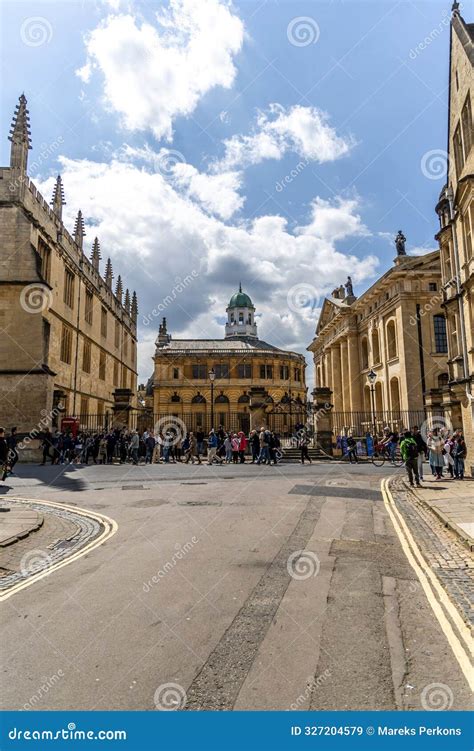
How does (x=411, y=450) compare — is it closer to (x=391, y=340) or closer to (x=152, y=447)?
(x=152, y=447)

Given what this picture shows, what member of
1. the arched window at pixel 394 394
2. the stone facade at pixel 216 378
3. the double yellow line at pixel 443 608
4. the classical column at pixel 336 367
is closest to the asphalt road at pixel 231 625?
the double yellow line at pixel 443 608

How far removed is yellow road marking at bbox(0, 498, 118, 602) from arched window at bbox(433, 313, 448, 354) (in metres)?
32.0

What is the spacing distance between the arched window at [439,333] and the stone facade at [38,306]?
26928mm

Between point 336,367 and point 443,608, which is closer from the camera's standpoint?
point 443,608

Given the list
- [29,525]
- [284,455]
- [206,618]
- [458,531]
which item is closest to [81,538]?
[29,525]

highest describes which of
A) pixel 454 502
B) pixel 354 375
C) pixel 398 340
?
pixel 398 340

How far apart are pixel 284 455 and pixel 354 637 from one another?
22.1 metres

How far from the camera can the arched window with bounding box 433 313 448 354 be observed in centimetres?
3566

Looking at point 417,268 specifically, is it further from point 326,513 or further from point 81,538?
point 81,538

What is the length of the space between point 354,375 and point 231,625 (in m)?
43.4

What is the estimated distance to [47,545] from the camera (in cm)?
730

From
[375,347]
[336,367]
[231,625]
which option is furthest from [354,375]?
[231,625]

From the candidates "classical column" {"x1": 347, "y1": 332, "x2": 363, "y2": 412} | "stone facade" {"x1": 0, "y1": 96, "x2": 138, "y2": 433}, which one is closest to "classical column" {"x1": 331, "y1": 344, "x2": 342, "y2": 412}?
"classical column" {"x1": 347, "y1": 332, "x2": 363, "y2": 412}

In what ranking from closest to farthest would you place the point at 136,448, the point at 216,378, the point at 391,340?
the point at 136,448 < the point at 391,340 < the point at 216,378
